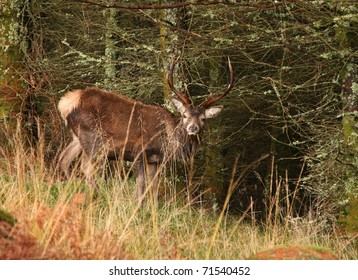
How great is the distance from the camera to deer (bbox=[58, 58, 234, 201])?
42.1ft

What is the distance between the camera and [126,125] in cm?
1306

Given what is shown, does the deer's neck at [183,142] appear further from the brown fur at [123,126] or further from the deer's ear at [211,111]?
the deer's ear at [211,111]

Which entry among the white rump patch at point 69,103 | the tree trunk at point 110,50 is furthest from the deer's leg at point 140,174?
the tree trunk at point 110,50

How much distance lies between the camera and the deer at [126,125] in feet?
42.1

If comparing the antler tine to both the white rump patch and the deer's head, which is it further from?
the white rump patch

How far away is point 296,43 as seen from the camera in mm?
10523

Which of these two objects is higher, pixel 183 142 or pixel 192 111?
pixel 192 111

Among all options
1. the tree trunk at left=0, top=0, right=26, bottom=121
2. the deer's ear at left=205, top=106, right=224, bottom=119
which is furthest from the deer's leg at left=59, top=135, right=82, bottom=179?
the deer's ear at left=205, top=106, right=224, bottom=119

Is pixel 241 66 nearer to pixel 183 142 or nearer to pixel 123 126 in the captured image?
pixel 183 142

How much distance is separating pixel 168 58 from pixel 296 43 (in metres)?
2.89

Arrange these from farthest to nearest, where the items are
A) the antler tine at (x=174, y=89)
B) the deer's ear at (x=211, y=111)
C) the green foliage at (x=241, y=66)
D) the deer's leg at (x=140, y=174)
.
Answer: the deer's ear at (x=211, y=111), the deer's leg at (x=140, y=174), the antler tine at (x=174, y=89), the green foliage at (x=241, y=66)

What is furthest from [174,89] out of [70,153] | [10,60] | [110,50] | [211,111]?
[10,60]
